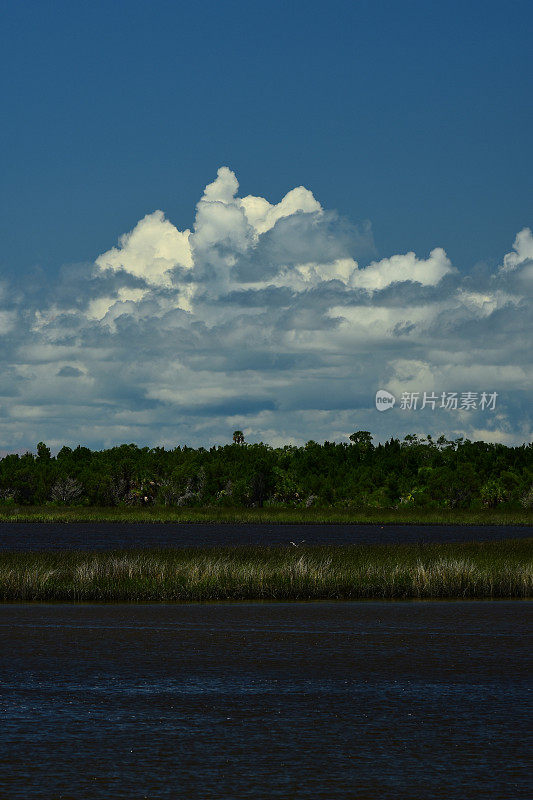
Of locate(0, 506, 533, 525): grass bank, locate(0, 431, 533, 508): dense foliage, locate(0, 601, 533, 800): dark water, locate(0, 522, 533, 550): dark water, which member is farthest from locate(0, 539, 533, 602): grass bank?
locate(0, 431, 533, 508): dense foliage

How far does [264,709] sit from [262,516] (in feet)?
431

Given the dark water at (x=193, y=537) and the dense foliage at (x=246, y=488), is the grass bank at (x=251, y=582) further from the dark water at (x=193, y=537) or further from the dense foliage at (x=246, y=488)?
the dense foliage at (x=246, y=488)

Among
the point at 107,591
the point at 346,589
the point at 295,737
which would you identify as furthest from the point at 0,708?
the point at 346,589

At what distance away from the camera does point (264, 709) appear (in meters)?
14.9

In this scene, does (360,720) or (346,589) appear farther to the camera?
(346,589)

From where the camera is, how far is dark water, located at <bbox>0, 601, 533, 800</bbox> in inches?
434

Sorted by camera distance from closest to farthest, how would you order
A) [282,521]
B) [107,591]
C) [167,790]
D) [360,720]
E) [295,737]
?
[167,790]
[295,737]
[360,720]
[107,591]
[282,521]

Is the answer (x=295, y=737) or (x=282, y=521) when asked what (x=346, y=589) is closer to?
(x=295, y=737)

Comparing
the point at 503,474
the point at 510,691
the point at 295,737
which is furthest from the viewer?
the point at 503,474

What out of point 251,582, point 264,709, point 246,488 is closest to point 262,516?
point 246,488

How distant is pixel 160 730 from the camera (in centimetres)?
1346

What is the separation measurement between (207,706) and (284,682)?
2.49m

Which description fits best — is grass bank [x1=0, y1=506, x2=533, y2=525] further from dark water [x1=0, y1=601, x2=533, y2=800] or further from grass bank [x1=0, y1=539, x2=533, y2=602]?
dark water [x1=0, y1=601, x2=533, y2=800]

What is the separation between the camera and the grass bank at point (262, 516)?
14175cm
